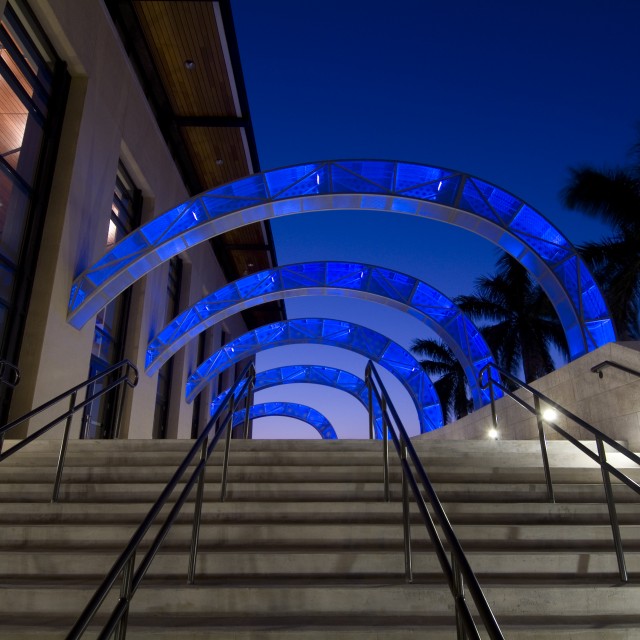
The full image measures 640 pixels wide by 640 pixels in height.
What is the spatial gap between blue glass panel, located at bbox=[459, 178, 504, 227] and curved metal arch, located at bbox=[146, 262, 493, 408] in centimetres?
557

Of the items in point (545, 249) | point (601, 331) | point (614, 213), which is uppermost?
point (614, 213)

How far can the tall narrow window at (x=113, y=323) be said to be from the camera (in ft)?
42.5

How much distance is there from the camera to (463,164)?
85500 millimetres

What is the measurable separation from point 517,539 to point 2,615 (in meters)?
3.39

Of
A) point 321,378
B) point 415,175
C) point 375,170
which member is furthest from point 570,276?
point 321,378

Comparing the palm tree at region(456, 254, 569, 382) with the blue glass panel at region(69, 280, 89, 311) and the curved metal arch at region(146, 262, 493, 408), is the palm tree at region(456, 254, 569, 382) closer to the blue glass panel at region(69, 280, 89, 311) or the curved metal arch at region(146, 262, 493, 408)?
the curved metal arch at region(146, 262, 493, 408)

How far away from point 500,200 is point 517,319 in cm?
1787

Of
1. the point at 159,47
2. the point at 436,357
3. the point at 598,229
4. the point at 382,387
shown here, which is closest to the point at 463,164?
the point at 598,229

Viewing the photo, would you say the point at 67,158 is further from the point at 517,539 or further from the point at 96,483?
the point at 517,539

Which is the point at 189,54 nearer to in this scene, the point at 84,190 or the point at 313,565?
the point at 84,190

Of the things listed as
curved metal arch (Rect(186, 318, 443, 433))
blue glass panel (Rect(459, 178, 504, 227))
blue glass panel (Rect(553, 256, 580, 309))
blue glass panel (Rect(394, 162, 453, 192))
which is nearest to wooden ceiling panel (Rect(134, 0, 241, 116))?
blue glass panel (Rect(394, 162, 453, 192))

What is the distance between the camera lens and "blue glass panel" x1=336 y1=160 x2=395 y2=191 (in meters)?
11.3

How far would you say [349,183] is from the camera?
1138cm

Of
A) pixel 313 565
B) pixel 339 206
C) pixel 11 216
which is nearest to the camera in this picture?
pixel 313 565
